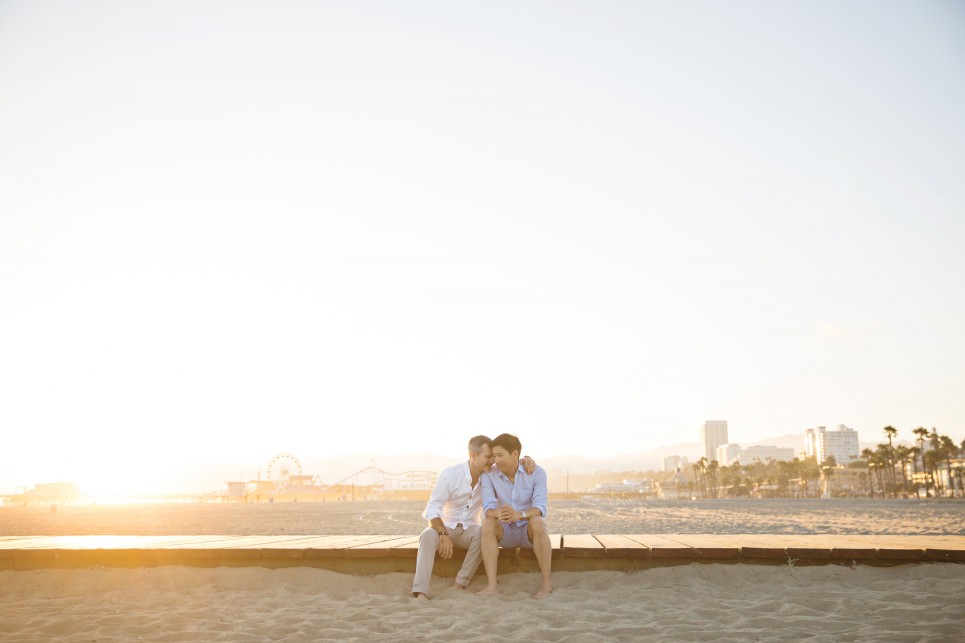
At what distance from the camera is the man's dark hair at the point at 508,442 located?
5.18 metres

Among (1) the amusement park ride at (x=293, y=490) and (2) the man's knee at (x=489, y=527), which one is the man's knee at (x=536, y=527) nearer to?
(2) the man's knee at (x=489, y=527)

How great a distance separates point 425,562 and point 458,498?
60 cm

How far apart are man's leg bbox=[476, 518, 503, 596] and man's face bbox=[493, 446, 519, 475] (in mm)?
386

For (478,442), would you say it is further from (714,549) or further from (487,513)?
(714,549)

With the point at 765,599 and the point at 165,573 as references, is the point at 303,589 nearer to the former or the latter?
the point at 165,573

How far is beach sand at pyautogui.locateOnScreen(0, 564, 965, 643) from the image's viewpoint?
3.91 meters

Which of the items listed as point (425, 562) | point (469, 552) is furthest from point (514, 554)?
point (425, 562)

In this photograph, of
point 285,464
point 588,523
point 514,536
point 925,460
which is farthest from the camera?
point 285,464

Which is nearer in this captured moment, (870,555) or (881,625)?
(881,625)

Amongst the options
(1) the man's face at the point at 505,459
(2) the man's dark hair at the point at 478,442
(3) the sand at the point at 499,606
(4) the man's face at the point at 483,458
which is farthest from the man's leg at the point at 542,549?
(2) the man's dark hair at the point at 478,442

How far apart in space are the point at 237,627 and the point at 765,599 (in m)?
3.31

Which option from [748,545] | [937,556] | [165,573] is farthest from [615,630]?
[165,573]

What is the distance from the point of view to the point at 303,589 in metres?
5.11

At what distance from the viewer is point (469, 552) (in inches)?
205
